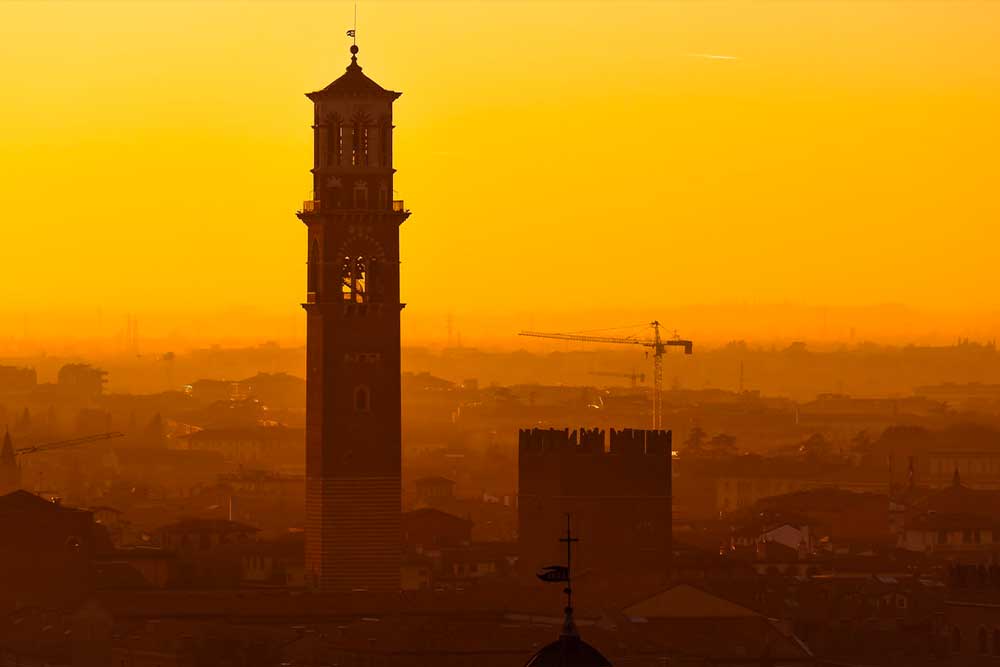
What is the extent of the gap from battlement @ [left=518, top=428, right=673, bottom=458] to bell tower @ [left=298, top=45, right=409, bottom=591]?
859 centimetres

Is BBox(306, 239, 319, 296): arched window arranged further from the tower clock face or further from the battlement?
the battlement

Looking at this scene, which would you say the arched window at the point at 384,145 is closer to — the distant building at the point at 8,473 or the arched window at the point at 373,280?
the arched window at the point at 373,280

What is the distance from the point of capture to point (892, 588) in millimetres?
111500

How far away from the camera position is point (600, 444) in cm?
10938

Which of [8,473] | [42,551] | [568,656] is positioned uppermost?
[8,473]

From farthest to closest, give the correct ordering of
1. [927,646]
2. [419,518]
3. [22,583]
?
[419,518] < [22,583] < [927,646]

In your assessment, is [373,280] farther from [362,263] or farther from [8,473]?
[8,473]

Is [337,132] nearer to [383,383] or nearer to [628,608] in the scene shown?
[383,383]

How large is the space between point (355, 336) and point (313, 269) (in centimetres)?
212

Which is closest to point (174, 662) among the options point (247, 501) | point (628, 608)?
point (628, 608)

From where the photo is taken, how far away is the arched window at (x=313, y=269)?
10219 cm

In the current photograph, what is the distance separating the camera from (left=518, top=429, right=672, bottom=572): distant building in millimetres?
108000

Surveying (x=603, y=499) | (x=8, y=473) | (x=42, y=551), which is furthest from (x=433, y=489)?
(x=603, y=499)

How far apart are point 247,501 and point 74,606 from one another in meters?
87.5
